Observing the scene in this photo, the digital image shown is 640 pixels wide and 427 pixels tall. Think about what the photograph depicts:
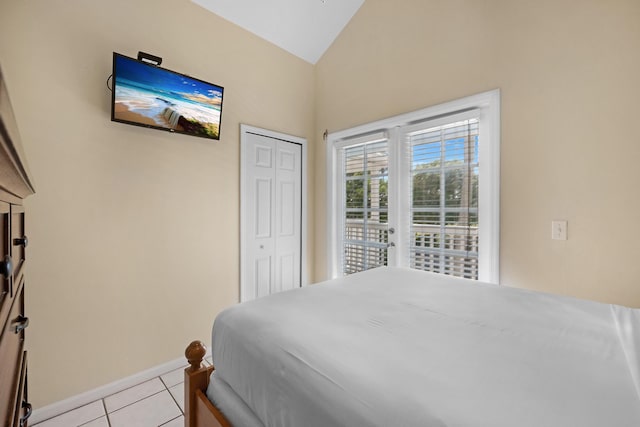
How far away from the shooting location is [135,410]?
1820 millimetres

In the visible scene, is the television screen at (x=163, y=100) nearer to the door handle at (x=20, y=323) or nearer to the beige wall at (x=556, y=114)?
the door handle at (x=20, y=323)

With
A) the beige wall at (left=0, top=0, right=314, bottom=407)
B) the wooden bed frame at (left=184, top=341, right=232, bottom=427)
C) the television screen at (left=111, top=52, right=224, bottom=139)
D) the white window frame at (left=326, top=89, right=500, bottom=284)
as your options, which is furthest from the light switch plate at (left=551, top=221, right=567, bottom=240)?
the television screen at (left=111, top=52, right=224, bottom=139)

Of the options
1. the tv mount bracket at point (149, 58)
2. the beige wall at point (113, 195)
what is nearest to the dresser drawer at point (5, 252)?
the beige wall at point (113, 195)

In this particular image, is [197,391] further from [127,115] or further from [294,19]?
[294,19]

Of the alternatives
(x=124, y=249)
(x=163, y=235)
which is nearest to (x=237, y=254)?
(x=163, y=235)

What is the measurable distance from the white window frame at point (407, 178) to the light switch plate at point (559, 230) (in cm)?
31

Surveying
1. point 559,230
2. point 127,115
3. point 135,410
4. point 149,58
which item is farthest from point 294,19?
point 135,410

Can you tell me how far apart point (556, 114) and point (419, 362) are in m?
1.88

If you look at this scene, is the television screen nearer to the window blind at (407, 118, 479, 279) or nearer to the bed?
the bed

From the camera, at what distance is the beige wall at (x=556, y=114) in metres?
1.59

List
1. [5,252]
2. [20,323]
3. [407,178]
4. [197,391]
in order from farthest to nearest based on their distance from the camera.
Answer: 1. [407,178]
2. [197,391]
3. [20,323]
4. [5,252]

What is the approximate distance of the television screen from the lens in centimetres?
187

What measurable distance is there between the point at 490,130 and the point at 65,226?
2.96 m

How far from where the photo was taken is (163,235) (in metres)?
2.22
